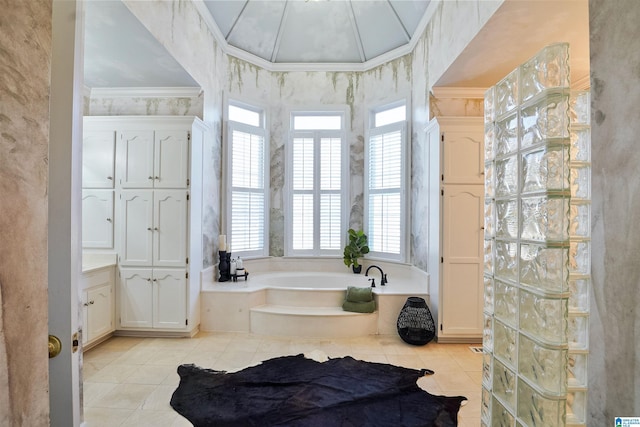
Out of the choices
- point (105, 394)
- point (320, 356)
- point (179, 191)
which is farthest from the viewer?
point (179, 191)

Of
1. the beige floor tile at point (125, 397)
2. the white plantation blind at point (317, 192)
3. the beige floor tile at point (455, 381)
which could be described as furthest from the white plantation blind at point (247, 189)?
the beige floor tile at point (455, 381)

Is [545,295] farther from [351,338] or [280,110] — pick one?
[280,110]

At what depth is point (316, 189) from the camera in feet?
15.6

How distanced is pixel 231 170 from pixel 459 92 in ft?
10.2

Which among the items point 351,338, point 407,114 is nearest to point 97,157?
point 351,338

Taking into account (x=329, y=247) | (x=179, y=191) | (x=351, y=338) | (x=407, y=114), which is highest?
(x=407, y=114)

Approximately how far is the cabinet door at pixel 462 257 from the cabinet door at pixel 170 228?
286 centimetres

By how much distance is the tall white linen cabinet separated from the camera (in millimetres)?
3289

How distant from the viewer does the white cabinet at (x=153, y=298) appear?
3312mm

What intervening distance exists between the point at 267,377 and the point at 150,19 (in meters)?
3.18

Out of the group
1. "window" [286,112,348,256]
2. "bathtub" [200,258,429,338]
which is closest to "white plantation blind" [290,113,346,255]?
"window" [286,112,348,256]

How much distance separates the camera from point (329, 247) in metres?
4.76

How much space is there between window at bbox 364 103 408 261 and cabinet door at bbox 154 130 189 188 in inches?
102

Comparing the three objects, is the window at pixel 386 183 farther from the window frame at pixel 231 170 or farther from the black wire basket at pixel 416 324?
the window frame at pixel 231 170
